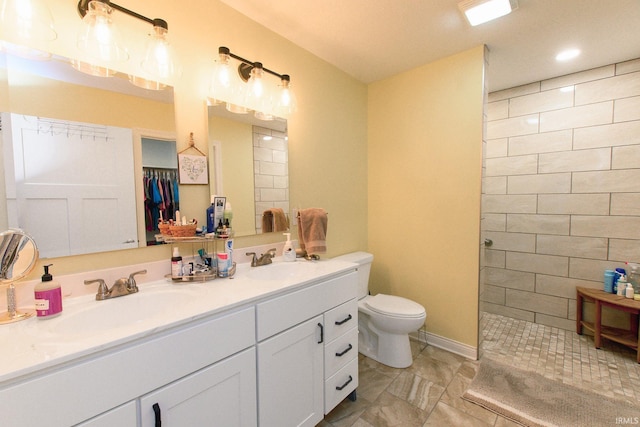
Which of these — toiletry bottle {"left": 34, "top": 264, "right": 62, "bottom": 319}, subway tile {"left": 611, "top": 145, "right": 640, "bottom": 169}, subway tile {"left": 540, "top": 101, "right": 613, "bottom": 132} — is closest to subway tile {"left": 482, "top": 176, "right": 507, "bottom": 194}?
subway tile {"left": 540, "top": 101, "right": 613, "bottom": 132}

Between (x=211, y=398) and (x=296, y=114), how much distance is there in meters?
1.78

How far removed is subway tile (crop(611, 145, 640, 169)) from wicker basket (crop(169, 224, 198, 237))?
3338 millimetres

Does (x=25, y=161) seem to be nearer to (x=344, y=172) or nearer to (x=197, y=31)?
(x=197, y=31)

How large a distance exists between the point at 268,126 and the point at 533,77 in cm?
256

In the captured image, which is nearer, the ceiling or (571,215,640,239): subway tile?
the ceiling

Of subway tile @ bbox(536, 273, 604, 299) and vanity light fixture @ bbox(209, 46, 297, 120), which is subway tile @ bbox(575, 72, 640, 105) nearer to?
subway tile @ bbox(536, 273, 604, 299)

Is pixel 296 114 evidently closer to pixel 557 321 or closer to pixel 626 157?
pixel 626 157

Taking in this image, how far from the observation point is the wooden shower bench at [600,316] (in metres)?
2.07

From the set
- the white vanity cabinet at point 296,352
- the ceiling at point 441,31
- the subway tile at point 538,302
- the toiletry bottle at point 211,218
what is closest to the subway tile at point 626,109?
the ceiling at point 441,31

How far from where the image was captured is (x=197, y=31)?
4.90 feet

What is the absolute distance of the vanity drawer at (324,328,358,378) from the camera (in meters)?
1.51

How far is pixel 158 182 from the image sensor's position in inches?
54.3

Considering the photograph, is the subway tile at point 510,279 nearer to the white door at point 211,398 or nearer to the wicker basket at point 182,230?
the white door at point 211,398

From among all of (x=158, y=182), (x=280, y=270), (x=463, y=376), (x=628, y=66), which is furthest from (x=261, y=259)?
(x=628, y=66)
